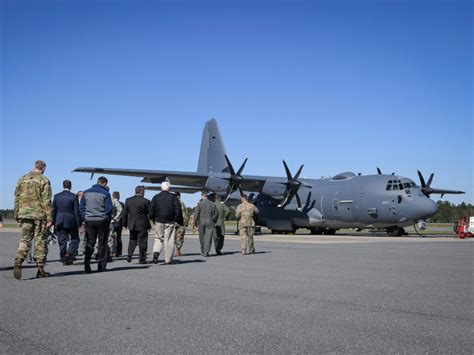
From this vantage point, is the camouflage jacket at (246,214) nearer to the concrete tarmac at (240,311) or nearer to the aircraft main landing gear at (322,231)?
the concrete tarmac at (240,311)

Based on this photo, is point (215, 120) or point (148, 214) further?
point (215, 120)

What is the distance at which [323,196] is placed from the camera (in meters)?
33.1

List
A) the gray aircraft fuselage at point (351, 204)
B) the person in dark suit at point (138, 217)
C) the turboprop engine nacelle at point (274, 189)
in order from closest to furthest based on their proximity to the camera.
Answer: the person in dark suit at point (138, 217) < the gray aircraft fuselage at point (351, 204) < the turboprop engine nacelle at point (274, 189)

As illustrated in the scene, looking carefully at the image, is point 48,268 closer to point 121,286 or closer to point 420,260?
point 121,286

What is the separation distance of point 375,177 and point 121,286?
24.1m

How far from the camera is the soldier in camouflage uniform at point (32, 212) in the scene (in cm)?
928

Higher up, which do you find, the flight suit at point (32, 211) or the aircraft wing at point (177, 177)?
the aircraft wing at point (177, 177)

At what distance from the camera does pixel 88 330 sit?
5180mm

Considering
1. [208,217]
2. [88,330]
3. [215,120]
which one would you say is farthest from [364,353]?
[215,120]

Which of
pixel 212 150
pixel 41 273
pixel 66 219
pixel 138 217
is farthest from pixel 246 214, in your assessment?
pixel 212 150

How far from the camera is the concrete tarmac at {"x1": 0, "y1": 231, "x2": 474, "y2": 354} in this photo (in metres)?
4.68

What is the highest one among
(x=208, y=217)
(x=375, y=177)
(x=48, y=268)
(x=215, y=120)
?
(x=215, y=120)

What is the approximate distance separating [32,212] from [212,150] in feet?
111

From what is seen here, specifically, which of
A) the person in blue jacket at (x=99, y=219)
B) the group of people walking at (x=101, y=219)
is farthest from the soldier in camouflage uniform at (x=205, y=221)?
the person in blue jacket at (x=99, y=219)
